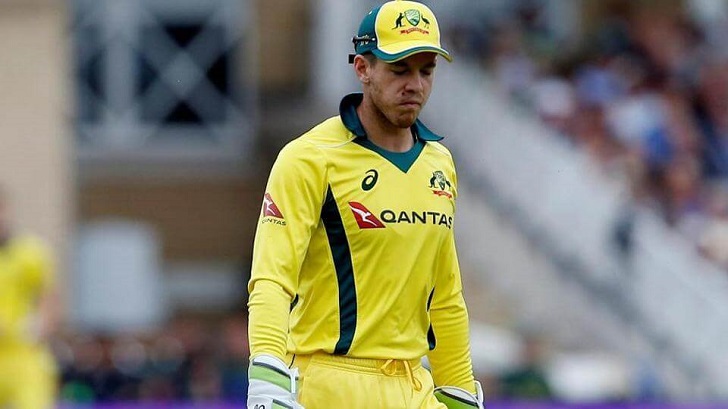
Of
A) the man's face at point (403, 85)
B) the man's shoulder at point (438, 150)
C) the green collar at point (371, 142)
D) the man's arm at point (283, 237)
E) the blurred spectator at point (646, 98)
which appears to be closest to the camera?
the man's arm at point (283, 237)

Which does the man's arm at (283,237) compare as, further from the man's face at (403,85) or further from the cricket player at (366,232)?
the man's face at (403,85)

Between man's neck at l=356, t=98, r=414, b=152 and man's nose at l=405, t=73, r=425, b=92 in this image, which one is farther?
man's neck at l=356, t=98, r=414, b=152

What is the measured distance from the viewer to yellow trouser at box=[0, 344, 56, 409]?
1155 centimetres

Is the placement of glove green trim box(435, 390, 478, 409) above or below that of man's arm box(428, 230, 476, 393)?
below

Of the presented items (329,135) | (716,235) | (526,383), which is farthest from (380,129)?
(716,235)

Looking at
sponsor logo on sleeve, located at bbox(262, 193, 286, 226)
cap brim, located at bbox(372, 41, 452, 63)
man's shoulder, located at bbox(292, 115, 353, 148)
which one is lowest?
sponsor logo on sleeve, located at bbox(262, 193, 286, 226)

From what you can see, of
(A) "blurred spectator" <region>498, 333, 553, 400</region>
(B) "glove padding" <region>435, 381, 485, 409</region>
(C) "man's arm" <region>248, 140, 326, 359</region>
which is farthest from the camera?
(A) "blurred spectator" <region>498, 333, 553, 400</region>

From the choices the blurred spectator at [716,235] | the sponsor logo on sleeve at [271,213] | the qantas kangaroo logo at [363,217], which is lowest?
the sponsor logo on sleeve at [271,213]

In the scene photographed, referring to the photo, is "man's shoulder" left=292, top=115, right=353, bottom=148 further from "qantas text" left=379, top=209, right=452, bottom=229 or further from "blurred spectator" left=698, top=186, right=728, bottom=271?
"blurred spectator" left=698, top=186, right=728, bottom=271

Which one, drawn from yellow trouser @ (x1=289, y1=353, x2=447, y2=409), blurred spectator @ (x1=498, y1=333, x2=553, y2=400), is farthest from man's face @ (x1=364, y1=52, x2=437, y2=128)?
blurred spectator @ (x1=498, y1=333, x2=553, y2=400)

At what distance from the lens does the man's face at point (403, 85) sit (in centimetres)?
599

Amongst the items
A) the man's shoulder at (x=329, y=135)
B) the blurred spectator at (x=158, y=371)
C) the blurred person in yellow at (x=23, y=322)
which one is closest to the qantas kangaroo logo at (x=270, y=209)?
the man's shoulder at (x=329, y=135)

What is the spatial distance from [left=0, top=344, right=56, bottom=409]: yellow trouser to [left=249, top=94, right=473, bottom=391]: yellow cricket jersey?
18.8 feet

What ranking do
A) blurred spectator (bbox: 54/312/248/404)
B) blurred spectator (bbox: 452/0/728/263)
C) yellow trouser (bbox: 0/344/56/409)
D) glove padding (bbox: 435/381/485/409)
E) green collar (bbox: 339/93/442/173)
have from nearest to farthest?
1. green collar (bbox: 339/93/442/173)
2. glove padding (bbox: 435/381/485/409)
3. yellow trouser (bbox: 0/344/56/409)
4. blurred spectator (bbox: 54/312/248/404)
5. blurred spectator (bbox: 452/0/728/263)
